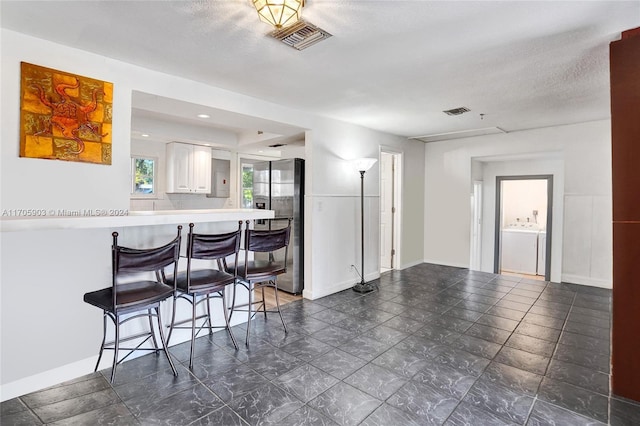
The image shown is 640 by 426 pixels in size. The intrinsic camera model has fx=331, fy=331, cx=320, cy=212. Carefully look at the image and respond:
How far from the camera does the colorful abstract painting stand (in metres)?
2.22

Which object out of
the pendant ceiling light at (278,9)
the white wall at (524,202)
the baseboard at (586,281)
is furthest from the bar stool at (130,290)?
the white wall at (524,202)

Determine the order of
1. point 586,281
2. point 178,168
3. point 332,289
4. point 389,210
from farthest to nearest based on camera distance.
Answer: point 389,210 < point 178,168 < point 586,281 < point 332,289

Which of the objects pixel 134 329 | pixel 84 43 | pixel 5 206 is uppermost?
pixel 84 43

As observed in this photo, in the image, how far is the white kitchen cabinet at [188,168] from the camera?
5.33 meters

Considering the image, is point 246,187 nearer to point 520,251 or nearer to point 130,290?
point 130,290

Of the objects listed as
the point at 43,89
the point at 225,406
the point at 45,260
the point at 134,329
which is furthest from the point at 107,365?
the point at 43,89

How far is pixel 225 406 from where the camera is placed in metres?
2.09

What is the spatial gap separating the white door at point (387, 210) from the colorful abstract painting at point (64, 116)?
4498mm

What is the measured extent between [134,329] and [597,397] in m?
3.45

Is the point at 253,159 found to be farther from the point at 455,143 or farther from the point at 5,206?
the point at 5,206

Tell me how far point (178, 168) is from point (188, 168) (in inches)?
6.1

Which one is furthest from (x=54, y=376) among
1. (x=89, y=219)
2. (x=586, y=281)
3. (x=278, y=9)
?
(x=586, y=281)

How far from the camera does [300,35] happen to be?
2.21 metres

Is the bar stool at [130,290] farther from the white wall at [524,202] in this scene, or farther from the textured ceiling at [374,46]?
the white wall at [524,202]
